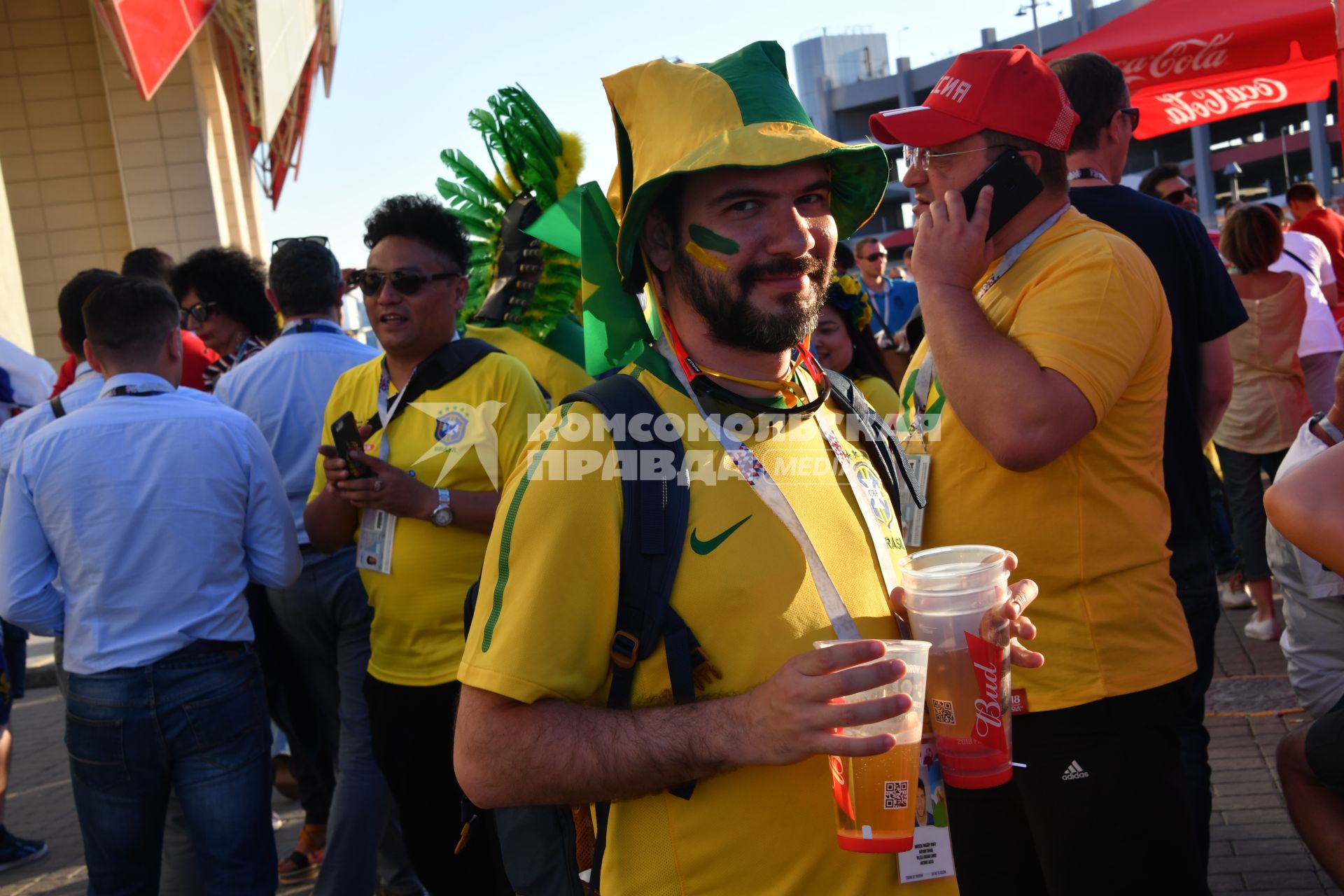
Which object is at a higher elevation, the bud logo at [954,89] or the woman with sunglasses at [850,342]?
the bud logo at [954,89]

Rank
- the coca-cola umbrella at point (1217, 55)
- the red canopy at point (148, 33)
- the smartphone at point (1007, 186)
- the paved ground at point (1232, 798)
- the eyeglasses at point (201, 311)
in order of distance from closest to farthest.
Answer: the smartphone at point (1007, 186)
the paved ground at point (1232, 798)
the eyeglasses at point (201, 311)
the coca-cola umbrella at point (1217, 55)
the red canopy at point (148, 33)

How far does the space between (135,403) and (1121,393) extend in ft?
9.74

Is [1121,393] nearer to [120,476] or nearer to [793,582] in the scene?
[793,582]

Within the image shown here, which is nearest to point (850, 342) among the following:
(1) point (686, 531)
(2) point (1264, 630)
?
(1) point (686, 531)

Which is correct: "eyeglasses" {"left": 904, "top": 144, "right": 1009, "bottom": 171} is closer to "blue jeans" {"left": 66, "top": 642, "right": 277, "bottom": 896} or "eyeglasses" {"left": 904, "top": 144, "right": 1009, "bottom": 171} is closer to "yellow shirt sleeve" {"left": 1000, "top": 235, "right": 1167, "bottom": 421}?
"yellow shirt sleeve" {"left": 1000, "top": 235, "right": 1167, "bottom": 421}

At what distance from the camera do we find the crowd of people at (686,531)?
172cm

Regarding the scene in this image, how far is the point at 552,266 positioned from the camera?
18.0 feet

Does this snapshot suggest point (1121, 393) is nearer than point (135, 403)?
Yes

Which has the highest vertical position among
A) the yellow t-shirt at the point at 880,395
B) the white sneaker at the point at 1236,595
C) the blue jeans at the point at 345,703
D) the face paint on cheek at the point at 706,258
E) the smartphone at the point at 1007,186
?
the smartphone at the point at 1007,186

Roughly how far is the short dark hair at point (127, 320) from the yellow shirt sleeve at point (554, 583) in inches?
99.5

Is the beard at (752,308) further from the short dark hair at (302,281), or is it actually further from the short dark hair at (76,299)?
the short dark hair at (76,299)

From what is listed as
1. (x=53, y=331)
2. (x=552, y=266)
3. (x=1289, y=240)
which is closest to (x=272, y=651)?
(x=552, y=266)

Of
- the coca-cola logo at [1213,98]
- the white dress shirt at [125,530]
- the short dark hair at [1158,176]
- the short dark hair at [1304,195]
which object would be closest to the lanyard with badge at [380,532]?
the white dress shirt at [125,530]

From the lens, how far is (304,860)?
5160 mm
